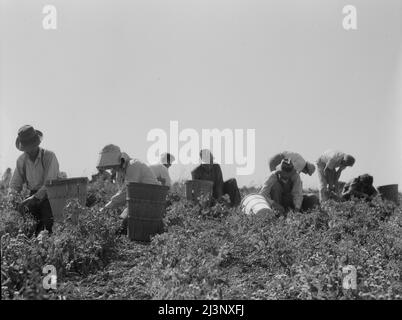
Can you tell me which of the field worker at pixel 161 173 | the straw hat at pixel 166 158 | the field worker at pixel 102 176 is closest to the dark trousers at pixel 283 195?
the field worker at pixel 161 173

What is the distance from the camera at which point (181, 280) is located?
400cm

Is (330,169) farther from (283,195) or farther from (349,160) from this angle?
(283,195)

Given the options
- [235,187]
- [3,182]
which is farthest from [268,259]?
[3,182]

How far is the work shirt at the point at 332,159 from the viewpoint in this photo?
30.7ft

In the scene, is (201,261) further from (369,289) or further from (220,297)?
(369,289)

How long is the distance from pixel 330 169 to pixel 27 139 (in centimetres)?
484

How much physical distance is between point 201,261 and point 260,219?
188cm

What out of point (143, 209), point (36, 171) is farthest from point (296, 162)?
point (36, 171)

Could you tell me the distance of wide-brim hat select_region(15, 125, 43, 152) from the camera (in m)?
6.16

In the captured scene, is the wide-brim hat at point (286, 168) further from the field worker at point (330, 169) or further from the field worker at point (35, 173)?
the field worker at point (35, 173)

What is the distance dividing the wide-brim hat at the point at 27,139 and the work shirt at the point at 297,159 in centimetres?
369

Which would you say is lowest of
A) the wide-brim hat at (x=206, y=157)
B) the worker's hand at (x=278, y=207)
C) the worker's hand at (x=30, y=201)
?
the worker's hand at (x=278, y=207)

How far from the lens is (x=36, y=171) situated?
636 cm
